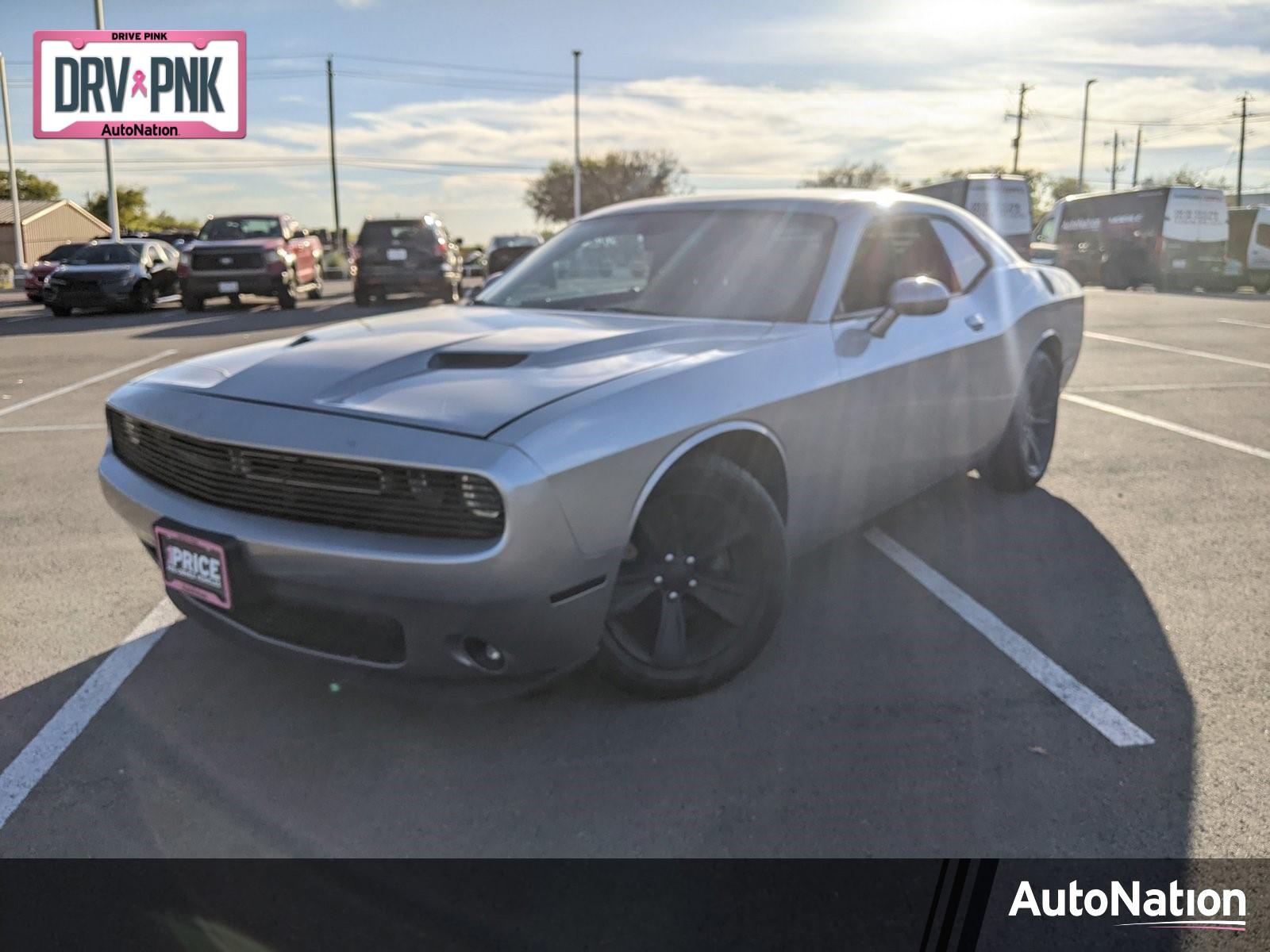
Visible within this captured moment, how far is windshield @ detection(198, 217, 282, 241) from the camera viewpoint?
21172 millimetres

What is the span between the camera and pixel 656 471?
117 inches

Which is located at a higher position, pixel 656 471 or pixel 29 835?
pixel 656 471

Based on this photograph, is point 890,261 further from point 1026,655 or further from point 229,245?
point 229,245

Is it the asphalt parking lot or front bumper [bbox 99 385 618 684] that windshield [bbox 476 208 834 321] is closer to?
the asphalt parking lot

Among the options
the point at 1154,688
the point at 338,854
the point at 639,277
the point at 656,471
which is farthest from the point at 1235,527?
the point at 338,854

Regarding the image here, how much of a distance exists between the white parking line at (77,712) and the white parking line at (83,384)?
18.8 feet

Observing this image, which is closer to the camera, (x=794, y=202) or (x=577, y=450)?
(x=577, y=450)

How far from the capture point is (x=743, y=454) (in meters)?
3.46

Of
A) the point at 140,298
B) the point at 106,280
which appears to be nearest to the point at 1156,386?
the point at 140,298

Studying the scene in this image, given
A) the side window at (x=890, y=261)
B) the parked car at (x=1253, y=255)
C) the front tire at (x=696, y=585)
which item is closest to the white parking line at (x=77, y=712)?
the front tire at (x=696, y=585)

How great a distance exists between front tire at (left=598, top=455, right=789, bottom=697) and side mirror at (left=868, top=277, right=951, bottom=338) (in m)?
1.00

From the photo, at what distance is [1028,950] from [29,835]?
7.35ft

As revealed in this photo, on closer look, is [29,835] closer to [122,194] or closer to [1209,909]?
[1209,909]

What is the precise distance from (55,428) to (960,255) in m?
6.32
